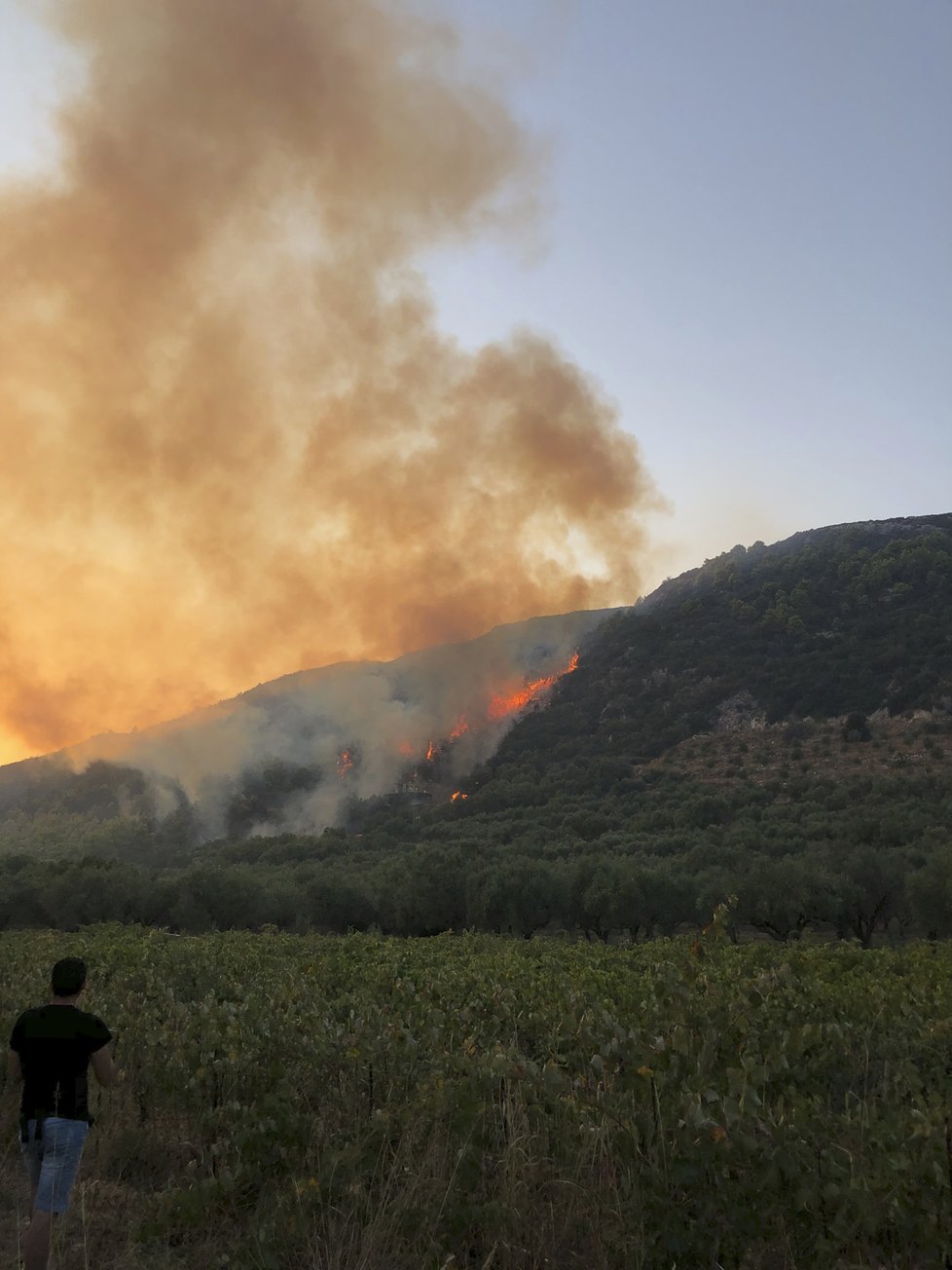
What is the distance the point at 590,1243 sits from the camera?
557 cm

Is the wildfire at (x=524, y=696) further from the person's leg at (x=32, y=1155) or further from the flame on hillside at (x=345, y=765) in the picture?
the person's leg at (x=32, y=1155)

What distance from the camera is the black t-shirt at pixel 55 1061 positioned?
6.62 m

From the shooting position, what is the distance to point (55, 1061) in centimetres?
667

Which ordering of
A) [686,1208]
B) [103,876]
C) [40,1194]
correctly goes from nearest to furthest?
1. [686,1208]
2. [40,1194]
3. [103,876]

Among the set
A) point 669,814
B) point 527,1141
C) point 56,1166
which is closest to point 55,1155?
point 56,1166

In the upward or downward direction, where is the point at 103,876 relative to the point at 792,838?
upward

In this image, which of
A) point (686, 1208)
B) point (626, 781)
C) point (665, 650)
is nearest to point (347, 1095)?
point (686, 1208)

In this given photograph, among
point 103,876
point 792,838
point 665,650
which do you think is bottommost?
point 792,838

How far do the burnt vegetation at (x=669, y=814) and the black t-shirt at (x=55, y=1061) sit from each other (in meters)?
40.1

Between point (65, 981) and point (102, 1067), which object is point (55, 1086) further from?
point (65, 981)

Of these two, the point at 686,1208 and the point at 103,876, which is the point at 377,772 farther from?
the point at 686,1208

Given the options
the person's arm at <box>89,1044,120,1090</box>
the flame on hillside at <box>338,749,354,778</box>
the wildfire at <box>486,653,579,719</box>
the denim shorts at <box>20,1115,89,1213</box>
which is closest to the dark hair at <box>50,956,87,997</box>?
the person's arm at <box>89,1044,120,1090</box>

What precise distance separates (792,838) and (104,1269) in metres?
81.0

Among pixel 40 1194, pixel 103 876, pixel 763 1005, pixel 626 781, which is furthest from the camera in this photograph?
pixel 626 781
